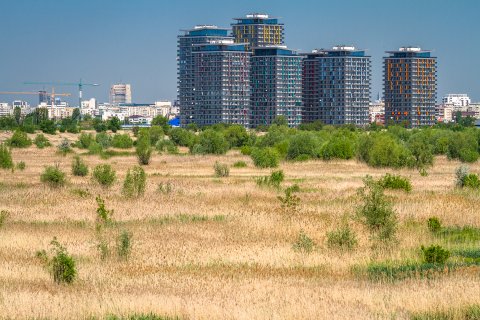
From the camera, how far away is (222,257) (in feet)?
84.9

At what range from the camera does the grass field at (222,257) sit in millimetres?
19438

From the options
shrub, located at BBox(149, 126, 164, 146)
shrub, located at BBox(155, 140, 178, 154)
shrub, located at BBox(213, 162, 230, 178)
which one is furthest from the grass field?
shrub, located at BBox(149, 126, 164, 146)

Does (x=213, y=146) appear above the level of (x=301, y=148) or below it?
below

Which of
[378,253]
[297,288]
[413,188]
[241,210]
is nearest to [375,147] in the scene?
[413,188]

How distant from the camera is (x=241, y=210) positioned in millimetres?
36688

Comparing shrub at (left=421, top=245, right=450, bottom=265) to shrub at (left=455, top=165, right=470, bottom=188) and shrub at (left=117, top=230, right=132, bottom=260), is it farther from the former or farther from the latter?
shrub at (left=455, top=165, right=470, bottom=188)

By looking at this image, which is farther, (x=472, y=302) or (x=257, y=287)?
(x=257, y=287)

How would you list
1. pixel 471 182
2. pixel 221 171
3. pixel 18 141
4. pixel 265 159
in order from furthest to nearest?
pixel 18 141 → pixel 265 159 → pixel 221 171 → pixel 471 182

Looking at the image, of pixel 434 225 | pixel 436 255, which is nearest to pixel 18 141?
pixel 434 225

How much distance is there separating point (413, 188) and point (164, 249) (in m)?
→ 21.7

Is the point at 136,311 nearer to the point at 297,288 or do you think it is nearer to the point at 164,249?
the point at 297,288

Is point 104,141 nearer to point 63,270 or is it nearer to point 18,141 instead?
point 18,141

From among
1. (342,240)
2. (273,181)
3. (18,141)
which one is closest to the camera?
(342,240)

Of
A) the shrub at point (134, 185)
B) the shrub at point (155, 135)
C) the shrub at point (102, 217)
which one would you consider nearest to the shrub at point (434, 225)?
the shrub at point (102, 217)
